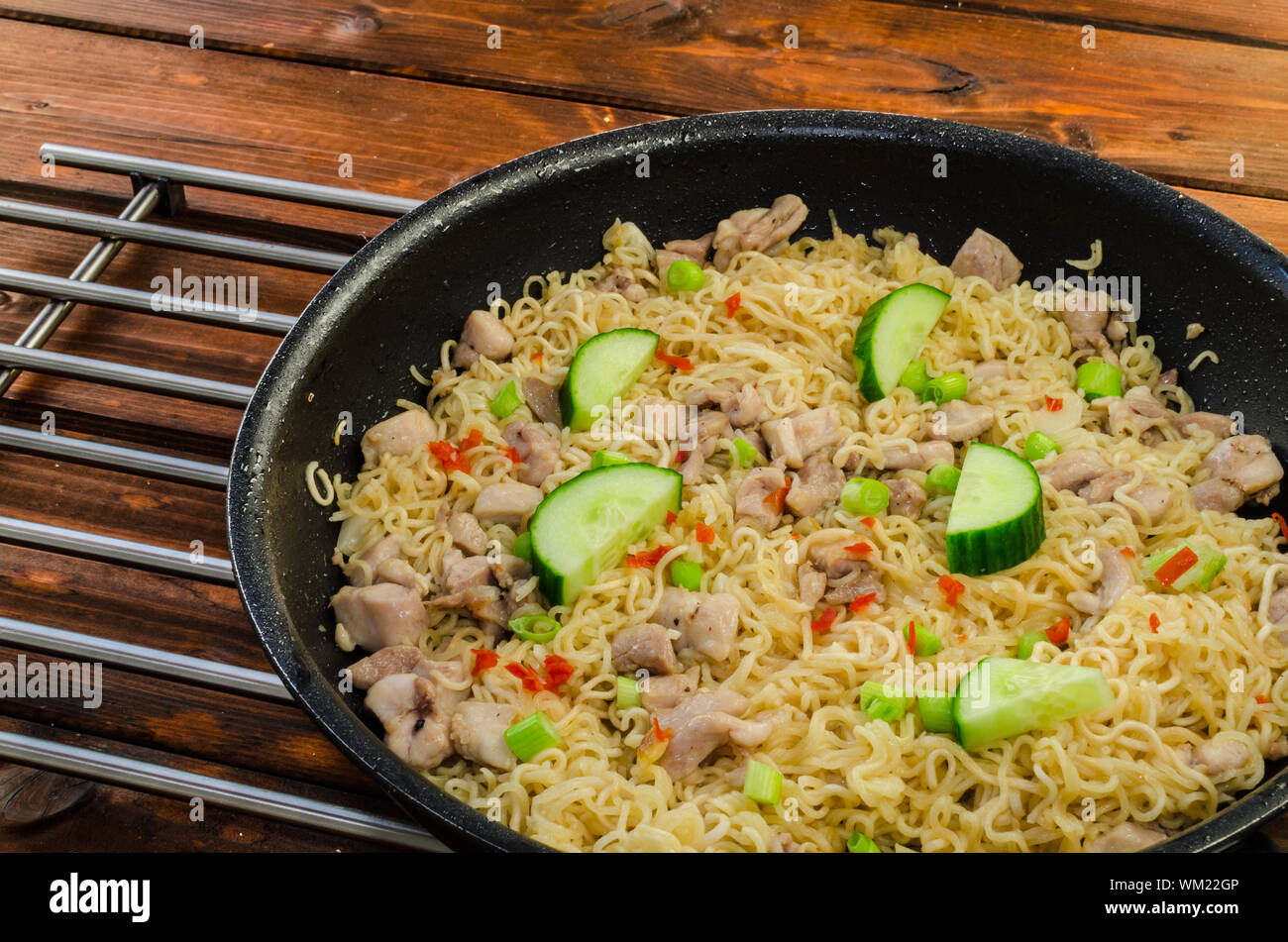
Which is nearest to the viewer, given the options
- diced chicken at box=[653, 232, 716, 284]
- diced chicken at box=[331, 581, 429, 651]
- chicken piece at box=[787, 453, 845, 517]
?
diced chicken at box=[331, 581, 429, 651]

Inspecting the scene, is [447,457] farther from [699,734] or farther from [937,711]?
[937,711]

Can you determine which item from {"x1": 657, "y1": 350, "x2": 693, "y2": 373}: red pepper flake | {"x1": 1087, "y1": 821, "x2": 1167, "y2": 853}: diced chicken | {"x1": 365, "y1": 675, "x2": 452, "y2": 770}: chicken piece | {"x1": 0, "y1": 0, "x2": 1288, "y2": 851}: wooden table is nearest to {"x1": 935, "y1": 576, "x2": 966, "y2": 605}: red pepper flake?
{"x1": 1087, "y1": 821, "x2": 1167, "y2": 853}: diced chicken

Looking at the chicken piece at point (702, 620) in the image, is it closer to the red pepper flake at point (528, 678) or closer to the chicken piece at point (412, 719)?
the red pepper flake at point (528, 678)

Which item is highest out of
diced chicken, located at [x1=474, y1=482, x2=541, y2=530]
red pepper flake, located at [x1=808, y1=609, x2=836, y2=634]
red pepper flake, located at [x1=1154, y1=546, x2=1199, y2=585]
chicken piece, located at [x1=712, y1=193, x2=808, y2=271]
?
chicken piece, located at [x1=712, y1=193, x2=808, y2=271]

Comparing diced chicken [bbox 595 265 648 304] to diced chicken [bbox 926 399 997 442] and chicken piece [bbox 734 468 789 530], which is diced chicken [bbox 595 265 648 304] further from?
diced chicken [bbox 926 399 997 442]

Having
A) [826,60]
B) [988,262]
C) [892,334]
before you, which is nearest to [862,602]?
[892,334]
